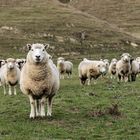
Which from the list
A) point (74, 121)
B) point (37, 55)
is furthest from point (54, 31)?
point (74, 121)

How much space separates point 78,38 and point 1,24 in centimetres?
1272

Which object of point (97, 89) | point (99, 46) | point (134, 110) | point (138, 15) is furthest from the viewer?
point (138, 15)

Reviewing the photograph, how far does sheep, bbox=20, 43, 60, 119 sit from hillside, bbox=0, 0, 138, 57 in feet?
164

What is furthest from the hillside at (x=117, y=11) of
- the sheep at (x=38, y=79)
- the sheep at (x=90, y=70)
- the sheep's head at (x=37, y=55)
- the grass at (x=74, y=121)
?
the sheep's head at (x=37, y=55)

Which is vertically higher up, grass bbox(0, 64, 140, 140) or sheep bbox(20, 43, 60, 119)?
sheep bbox(20, 43, 60, 119)

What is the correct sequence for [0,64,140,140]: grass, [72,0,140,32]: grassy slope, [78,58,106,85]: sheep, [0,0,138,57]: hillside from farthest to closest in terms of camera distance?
1. [72,0,140,32]: grassy slope
2. [0,0,138,57]: hillside
3. [78,58,106,85]: sheep
4. [0,64,140,140]: grass

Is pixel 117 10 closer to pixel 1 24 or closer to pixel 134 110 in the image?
pixel 1 24

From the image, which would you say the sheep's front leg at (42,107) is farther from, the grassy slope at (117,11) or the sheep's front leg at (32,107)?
the grassy slope at (117,11)

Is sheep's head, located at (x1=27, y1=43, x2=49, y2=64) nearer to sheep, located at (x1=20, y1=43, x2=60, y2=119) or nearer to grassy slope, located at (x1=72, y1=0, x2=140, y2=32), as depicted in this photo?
sheep, located at (x1=20, y1=43, x2=60, y2=119)

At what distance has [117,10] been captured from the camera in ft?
→ 404

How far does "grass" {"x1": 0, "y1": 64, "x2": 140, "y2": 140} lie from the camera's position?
48.5ft

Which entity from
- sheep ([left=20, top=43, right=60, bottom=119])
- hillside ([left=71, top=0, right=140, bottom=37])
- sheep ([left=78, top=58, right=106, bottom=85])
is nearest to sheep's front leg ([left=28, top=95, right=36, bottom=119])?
sheep ([left=20, top=43, right=60, bottom=119])

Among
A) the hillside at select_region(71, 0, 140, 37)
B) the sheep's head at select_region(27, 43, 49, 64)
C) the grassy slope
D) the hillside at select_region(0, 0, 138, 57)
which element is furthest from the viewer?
the grassy slope

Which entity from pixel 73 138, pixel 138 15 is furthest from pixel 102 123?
pixel 138 15
